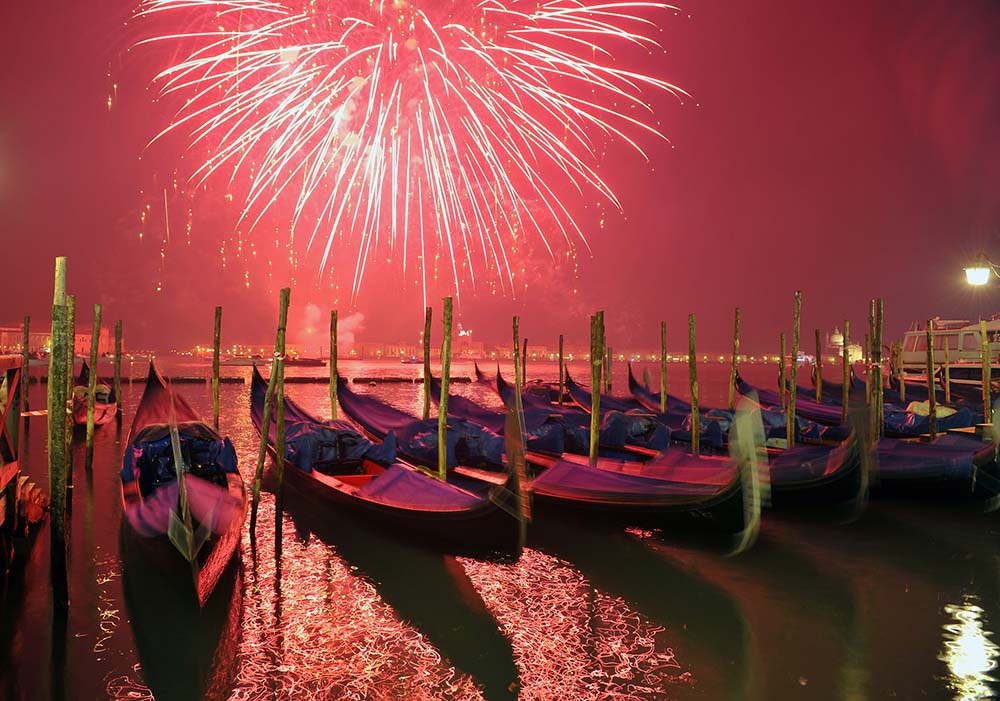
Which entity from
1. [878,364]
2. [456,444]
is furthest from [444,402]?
[878,364]

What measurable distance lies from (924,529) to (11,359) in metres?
12.0

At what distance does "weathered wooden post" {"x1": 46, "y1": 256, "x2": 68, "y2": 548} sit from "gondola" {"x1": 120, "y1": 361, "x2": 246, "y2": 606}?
2.69 ft

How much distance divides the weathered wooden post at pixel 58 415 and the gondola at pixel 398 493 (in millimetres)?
3336

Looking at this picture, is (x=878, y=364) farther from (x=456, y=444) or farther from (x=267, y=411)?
(x=267, y=411)

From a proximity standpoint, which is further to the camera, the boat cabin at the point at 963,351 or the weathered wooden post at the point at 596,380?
the boat cabin at the point at 963,351

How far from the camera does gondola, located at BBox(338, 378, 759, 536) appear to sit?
830 cm

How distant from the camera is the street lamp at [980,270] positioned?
23594 millimetres

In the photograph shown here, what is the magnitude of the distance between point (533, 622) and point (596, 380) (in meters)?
6.83

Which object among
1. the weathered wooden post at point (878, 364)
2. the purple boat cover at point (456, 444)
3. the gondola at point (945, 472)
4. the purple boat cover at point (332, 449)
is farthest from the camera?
the weathered wooden post at point (878, 364)

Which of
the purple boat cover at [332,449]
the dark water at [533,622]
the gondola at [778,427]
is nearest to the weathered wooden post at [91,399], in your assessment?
the purple boat cover at [332,449]

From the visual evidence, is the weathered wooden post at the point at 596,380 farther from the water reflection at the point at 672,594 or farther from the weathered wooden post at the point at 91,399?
the weathered wooden post at the point at 91,399

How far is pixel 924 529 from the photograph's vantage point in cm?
968

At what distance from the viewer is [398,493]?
27.3 ft

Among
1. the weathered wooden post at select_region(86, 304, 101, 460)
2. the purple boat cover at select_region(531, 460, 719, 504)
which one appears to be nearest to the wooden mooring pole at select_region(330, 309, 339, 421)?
the weathered wooden post at select_region(86, 304, 101, 460)
